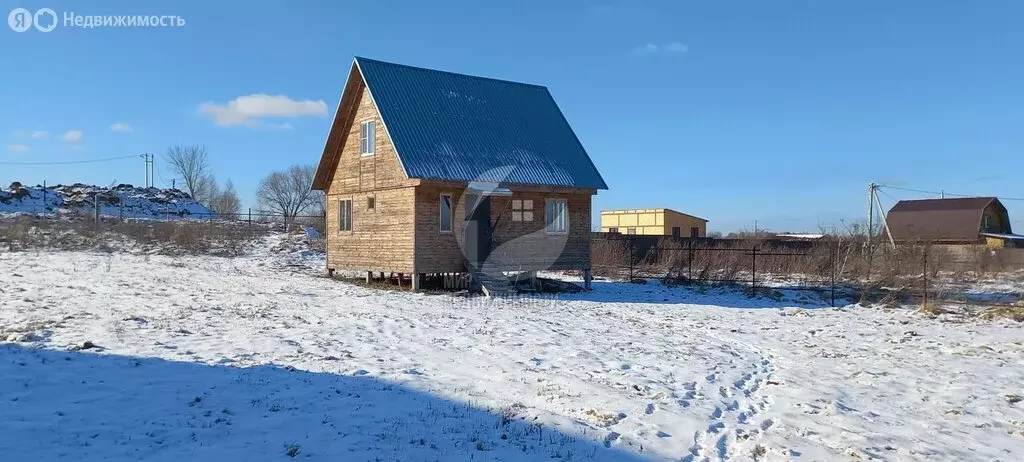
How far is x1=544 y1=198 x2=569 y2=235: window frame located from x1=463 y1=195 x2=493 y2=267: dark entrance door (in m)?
2.15

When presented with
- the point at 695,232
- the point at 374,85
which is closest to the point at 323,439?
the point at 374,85

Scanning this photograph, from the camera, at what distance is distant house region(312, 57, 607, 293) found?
20.0 meters

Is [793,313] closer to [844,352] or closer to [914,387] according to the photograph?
[844,352]

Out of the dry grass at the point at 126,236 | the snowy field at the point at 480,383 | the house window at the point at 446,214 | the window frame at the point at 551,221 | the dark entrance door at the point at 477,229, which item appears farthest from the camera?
the dry grass at the point at 126,236

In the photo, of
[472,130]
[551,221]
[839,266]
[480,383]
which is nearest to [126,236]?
[472,130]

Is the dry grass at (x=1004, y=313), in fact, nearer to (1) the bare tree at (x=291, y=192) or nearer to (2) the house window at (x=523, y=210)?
(2) the house window at (x=523, y=210)

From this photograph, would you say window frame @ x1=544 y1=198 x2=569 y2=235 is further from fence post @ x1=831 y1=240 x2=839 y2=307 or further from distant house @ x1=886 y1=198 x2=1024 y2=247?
distant house @ x1=886 y1=198 x2=1024 y2=247

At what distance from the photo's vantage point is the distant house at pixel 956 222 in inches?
1852

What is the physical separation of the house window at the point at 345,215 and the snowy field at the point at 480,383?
23.5 feet

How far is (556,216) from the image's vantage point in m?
22.2

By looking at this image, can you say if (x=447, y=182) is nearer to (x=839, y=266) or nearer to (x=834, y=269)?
(x=834, y=269)

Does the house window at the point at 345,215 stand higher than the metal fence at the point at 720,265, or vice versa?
the house window at the point at 345,215

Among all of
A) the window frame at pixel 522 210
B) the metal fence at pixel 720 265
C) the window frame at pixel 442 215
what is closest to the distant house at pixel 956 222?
the metal fence at pixel 720 265

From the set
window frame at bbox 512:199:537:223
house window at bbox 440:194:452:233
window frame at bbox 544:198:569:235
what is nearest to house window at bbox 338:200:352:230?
house window at bbox 440:194:452:233
